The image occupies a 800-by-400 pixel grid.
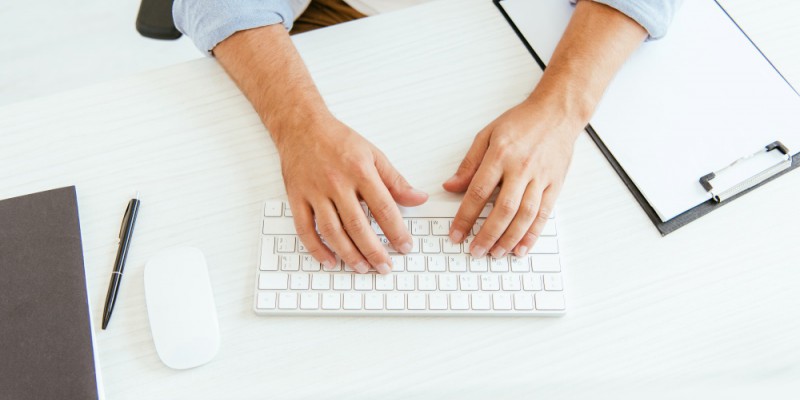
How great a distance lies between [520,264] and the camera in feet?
2.13

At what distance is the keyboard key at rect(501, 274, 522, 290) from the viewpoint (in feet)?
2.07

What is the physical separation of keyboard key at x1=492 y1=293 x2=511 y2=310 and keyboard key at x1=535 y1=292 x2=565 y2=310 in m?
0.03

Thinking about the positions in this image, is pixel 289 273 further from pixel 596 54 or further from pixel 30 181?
pixel 596 54

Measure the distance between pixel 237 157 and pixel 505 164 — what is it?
13.2 inches

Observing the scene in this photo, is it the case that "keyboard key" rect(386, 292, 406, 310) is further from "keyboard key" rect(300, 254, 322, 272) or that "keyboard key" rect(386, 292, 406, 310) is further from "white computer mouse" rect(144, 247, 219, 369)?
"white computer mouse" rect(144, 247, 219, 369)

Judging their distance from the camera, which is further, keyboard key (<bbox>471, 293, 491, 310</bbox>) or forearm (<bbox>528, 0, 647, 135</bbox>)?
forearm (<bbox>528, 0, 647, 135</bbox>)

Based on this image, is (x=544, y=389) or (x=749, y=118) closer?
(x=544, y=389)

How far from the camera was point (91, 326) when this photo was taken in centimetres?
60

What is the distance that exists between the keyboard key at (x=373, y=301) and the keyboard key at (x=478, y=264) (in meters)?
0.11

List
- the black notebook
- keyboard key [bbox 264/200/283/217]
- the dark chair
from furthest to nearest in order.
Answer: the dark chair, keyboard key [bbox 264/200/283/217], the black notebook

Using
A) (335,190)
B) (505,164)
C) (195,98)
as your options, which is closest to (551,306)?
(505,164)

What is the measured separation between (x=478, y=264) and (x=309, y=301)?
196 mm

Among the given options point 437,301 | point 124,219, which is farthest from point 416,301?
point 124,219

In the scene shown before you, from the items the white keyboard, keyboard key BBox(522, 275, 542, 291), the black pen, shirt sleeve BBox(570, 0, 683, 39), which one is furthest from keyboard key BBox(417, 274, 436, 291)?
shirt sleeve BBox(570, 0, 683, 39)
